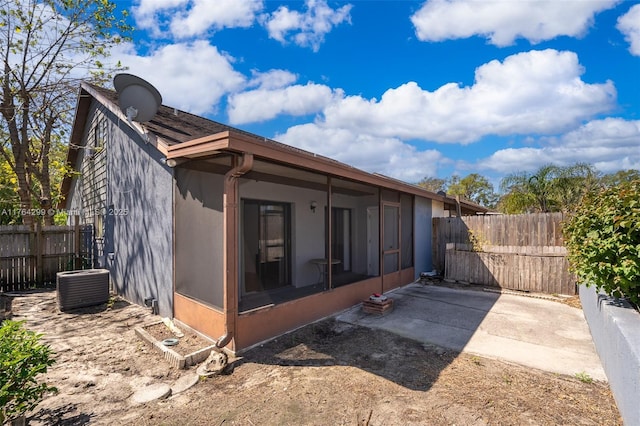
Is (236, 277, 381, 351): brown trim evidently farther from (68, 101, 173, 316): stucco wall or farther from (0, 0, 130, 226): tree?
(0, 0, 130, 226): tree

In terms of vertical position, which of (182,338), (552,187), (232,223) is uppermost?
(552,187)

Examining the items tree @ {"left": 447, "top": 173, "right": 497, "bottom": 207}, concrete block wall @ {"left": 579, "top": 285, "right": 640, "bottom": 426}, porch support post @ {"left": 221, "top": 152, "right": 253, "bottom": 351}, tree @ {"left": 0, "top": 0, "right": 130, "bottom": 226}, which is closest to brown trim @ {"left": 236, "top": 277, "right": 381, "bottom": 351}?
porch support post @ {"left": 221, "top": 152, "right": 253, "bottom": 351}

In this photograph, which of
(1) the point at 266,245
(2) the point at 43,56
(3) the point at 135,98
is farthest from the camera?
(2) the point at 43,56

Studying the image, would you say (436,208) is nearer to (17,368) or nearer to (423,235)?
(423,235)

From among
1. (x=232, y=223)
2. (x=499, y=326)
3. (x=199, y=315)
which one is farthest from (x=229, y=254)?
(x=499, y=326)

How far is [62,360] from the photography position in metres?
4.05

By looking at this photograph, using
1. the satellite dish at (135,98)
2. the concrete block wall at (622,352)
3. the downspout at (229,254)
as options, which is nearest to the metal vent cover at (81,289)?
the satellite dish at (135,98)

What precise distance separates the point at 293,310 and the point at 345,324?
1064 mm

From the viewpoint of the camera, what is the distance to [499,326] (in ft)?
18.3

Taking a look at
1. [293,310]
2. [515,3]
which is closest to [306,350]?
[293,310]

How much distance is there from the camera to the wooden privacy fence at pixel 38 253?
770 centimetres

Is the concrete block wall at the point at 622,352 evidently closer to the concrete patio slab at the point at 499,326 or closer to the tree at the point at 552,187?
the concrete patio slab at the point at 499,326

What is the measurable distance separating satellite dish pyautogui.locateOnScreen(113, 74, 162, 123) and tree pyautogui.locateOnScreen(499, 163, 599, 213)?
675 inches

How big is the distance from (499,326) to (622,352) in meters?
2.99
